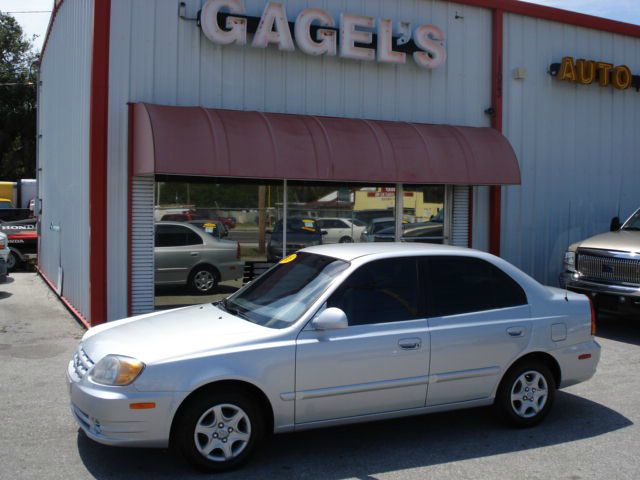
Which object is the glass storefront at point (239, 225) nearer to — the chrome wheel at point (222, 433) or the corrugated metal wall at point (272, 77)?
the corrugated metal wall at point (272, 77)

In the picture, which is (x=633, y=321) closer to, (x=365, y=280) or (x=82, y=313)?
(x=365, y=280)

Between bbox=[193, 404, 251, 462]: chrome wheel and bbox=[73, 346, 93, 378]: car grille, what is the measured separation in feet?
3.07

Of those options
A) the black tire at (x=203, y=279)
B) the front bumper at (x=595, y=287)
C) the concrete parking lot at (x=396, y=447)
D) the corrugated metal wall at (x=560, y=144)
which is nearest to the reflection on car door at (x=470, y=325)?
the concrete parking lot at (x=396, y=447)

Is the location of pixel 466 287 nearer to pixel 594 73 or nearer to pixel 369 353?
pixel 369 353

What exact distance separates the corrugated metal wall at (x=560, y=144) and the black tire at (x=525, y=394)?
7.03 metres

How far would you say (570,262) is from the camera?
10.3 m

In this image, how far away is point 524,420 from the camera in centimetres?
565

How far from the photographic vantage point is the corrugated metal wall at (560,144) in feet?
41.6

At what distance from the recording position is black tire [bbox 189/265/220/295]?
33.9ft

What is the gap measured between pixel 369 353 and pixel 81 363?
211 centimetres

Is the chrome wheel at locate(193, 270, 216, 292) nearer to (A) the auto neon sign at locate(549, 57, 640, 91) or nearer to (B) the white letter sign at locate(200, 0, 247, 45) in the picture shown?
(B) the white letter sign at locate(200, 0, 247, 45)

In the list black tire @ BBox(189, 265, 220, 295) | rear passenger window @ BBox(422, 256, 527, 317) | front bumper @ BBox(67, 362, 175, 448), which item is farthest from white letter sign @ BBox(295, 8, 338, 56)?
front bumper @ BBox(67, 362, 175, 448)

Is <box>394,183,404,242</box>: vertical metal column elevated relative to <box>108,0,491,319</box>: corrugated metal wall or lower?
lower

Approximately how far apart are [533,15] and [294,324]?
10137mm
